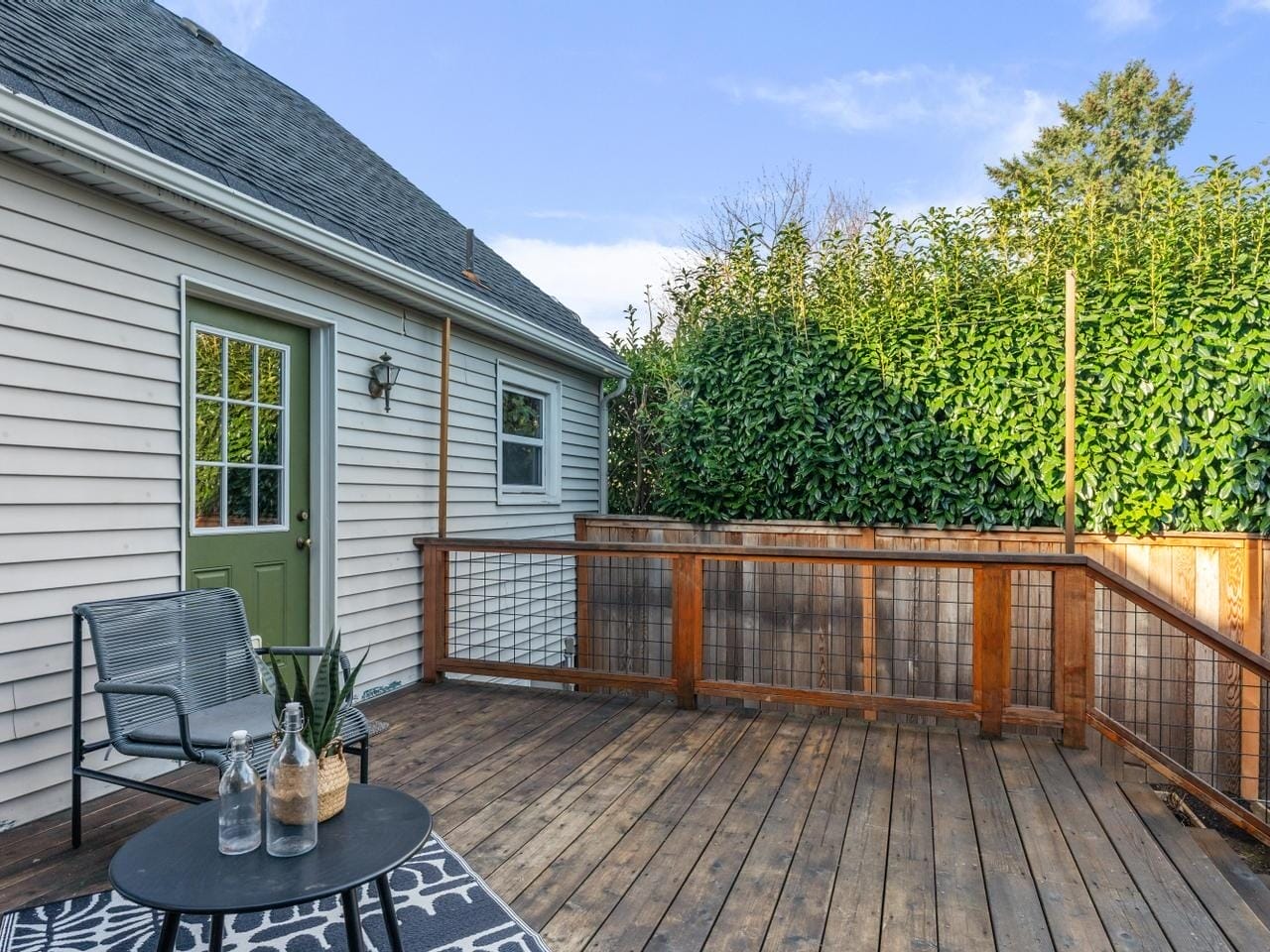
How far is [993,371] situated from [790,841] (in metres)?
3.49

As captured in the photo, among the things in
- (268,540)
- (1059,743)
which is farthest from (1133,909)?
(268,540)

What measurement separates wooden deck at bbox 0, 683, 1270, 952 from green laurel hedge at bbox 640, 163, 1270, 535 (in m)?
1.83

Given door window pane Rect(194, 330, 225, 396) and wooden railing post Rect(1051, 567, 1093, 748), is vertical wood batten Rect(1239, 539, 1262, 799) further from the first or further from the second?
door window pane Rect(194, 330, 225, 396)

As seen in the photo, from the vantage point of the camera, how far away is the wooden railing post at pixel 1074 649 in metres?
3.65

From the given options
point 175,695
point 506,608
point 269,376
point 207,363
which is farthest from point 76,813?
point 506,608

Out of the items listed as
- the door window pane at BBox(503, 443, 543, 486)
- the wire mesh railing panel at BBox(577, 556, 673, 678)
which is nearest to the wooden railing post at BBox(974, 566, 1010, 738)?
the wire mesh railing panel at BBox(577, 556, 673, 678)

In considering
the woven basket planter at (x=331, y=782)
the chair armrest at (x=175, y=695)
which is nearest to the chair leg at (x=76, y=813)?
the chair armrest at (x=175, y=695)

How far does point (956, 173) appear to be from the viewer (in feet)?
52.3

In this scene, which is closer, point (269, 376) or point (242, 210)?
point (242, 210)

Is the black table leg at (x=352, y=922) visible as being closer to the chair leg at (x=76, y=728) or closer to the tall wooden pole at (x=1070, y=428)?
the chair leg at (x=76, y=728)

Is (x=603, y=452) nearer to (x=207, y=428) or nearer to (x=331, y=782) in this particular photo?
(x=207, y=428)

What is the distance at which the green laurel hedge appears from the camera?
457 centimetres

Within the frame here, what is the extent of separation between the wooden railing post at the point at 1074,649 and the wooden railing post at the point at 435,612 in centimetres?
337

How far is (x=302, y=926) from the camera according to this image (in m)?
2.12
